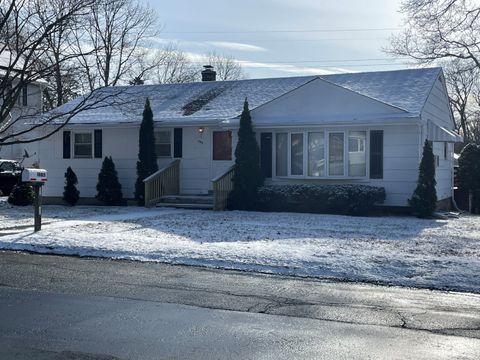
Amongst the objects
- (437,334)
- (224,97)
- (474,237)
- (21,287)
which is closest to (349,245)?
(474,237)

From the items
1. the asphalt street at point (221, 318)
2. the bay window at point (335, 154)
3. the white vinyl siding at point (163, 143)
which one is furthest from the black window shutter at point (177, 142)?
the asphalt street at point (221, 318)

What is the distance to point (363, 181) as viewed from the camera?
1858 cm

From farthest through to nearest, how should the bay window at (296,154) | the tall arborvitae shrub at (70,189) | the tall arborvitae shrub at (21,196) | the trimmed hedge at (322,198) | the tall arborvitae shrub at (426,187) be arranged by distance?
1. the tall arborvitae shrub at (70,189)
2. the tall arborvitae shrub at (21,196)
3. the bay window at (296,154)
4. the trimmed hedge at (322,198)
5. the tall arborvitae shrub at (426,187)

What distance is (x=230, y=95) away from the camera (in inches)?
932

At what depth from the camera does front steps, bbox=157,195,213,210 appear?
787 inches

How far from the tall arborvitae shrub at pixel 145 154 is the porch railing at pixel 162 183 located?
0.68 meters

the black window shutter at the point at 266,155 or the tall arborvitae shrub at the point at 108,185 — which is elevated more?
the black window shutter at the point at 266,155

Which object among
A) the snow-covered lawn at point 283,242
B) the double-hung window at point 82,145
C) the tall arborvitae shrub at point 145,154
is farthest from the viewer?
the double-hung window at point 82,145

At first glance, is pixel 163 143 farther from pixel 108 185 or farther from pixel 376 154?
pixel 376 154

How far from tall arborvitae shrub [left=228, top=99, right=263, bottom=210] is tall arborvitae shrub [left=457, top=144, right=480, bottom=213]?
767 centimetres

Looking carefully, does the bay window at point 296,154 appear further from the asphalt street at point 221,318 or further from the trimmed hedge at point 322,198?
the asphalt street at point 221,318

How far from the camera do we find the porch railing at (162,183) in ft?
67.1

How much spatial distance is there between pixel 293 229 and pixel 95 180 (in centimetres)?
1153

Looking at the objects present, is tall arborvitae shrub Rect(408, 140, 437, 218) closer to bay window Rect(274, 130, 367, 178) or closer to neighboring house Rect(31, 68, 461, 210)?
neighboring house Rect(31, 68, 461, 210)
